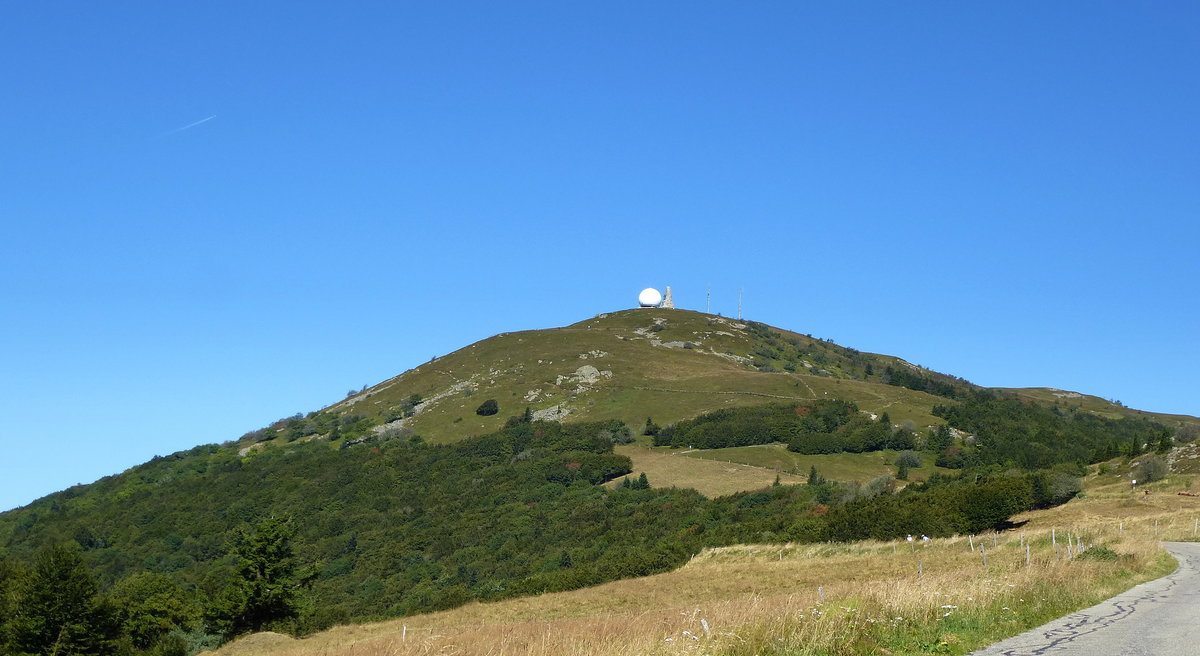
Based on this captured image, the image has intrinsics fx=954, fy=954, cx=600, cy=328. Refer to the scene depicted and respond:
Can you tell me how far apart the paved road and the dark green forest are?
134 feet

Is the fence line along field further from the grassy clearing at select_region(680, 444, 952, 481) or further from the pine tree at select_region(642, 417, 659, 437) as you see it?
the pine tree at select_region(642, 417, 659, 437)

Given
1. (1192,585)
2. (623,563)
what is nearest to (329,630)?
(623,563)

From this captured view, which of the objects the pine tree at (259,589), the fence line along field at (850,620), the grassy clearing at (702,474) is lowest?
the pine tree at (259,589)

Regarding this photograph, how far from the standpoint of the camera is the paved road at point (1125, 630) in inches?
510

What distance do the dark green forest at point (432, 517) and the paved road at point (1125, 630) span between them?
40882 millimetres

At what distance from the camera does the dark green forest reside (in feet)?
190

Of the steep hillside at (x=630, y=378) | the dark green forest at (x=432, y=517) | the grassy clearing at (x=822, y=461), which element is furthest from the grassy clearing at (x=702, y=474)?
the steep hillside at (x=630, y=378)

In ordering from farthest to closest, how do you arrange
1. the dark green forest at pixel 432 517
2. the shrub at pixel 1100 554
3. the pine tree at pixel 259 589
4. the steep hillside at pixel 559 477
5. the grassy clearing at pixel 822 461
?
the grassy clearing at pixel 822 461 → the steep hillside at pixel 559 477 → the dark green forest at pixel 432 517 → the pine tree at pixel 259 589 → the shrub at pixel 1100 554

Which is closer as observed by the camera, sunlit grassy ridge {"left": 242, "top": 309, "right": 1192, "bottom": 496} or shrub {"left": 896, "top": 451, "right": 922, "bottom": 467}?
shrub {"left": 896, "top": 451, "right": 922, "bottom": 467}

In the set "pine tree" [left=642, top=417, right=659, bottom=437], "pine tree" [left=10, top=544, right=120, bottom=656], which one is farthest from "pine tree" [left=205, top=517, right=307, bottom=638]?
"pine tree" [left=642, top=417, right=659, bottom=437]

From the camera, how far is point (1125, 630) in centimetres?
1455

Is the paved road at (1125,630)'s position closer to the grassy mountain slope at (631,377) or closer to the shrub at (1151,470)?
the shrub at (1151,470)

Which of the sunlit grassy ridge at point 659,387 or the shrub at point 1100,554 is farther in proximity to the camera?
the sunlit grassy ridge at point 659,387

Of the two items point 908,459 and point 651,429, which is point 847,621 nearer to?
point 908,459
